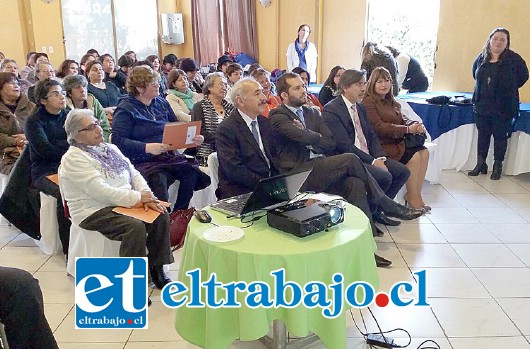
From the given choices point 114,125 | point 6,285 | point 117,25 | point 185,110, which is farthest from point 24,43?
point 6,285

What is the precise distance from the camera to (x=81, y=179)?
8.57ft

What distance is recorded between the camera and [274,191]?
208 centimetres

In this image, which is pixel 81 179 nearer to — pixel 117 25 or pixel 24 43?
pixel 24 43

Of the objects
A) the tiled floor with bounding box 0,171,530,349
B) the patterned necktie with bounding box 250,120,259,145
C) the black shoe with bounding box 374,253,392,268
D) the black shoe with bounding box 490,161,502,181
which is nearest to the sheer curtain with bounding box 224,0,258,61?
the black shoe with bounding box 490,161,502,181

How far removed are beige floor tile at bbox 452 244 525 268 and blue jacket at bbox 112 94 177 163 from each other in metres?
2.23

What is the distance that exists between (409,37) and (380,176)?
4.24 metres

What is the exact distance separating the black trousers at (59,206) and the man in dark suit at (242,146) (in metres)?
1.09

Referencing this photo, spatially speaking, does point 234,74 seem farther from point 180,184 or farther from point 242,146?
point 242,146

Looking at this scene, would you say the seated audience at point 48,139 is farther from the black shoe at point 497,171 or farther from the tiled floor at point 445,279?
the black shoe at point 497,171

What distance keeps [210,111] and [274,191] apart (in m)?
1.95

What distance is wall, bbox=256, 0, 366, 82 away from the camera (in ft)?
24.4

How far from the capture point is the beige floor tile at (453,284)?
2.77 metres

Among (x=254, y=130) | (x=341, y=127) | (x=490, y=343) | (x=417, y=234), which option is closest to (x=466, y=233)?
(x=417, y=234)

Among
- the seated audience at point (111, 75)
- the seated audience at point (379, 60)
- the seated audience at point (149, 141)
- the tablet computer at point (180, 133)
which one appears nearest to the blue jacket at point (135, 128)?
the seated audience at point (149, 141)
